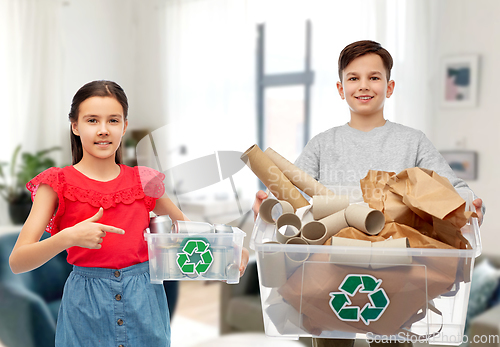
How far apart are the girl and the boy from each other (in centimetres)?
36

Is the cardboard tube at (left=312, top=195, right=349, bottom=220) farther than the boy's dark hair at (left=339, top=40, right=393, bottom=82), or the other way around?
the boy's dark hair at (left=339, top=40, right=393, bottom=82)

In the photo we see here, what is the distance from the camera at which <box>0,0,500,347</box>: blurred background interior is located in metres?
2.45

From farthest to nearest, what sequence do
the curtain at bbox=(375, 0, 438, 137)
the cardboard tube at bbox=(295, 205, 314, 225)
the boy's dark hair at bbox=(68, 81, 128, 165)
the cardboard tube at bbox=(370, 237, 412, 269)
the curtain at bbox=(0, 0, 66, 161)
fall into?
1. the curtain at bbox=(0, 0, 66, 161)
2. the curtain at bbox=(375, 0, 438, 137)
3. the boy's dark hair at bbox=(68, 81, 128, 165)
4. the cardboard tube at bbox=(295, 205, 314, 225)
5. the cardboard tube at bbox=(370, 237, 412, 269)

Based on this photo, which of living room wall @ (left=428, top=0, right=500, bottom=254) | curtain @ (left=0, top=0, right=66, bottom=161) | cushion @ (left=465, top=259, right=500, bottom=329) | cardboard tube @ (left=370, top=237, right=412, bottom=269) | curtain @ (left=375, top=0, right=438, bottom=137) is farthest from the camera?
curtain @ (left=0, top=0, right=66, bottom=161)

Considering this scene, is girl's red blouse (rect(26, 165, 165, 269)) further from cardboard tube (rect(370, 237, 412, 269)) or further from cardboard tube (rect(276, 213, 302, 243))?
cardboard tube (rect(370, 237, 412, 269))

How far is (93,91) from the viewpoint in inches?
34.0

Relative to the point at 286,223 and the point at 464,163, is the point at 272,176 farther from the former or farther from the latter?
the point at 464,163

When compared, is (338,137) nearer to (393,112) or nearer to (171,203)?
(171,203)

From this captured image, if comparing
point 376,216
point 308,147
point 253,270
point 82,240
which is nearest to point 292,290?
point 376,216

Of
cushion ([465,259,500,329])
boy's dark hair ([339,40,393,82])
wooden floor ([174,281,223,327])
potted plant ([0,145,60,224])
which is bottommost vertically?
wooden floor ([174,281,223,327])

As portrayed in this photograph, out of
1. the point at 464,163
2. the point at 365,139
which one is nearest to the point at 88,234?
the point at 365,139

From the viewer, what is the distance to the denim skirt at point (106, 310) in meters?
0.84

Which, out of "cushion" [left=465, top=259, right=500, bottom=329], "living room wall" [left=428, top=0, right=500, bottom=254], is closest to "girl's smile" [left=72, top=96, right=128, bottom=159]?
"cushion" [left=465, top=259, right=500, bottom=329]

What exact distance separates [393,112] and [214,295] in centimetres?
178
